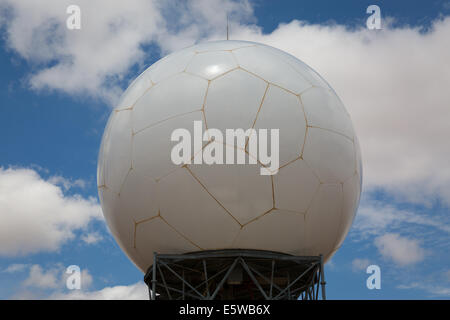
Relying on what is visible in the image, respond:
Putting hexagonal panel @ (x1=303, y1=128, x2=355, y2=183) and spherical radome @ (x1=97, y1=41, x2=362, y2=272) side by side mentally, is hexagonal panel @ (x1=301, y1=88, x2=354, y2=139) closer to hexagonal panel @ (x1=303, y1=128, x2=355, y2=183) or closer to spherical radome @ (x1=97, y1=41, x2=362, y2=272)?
spherical radome @ (x1=97, y1=41, x2=362, y2=272)

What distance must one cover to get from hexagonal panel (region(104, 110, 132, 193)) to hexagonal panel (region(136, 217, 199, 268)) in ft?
3.01

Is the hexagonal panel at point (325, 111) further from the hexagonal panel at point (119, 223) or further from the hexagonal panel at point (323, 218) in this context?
the hexagonal panel at point (119, 223)

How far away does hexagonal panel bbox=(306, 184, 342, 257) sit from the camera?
9.52 metres

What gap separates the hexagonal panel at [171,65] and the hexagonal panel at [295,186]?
2724mm

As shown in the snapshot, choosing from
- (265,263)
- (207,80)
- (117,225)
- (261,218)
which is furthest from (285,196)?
(117,225)

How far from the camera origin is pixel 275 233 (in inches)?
365

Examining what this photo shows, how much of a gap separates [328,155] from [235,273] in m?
2.58

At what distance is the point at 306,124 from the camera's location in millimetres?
9578

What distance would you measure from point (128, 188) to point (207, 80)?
231 cm

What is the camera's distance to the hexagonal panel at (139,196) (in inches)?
369

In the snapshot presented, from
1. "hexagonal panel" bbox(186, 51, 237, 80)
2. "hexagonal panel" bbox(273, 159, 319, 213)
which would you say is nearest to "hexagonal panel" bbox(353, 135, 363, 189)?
"hexagonal panel" bbox(273, 159, 319, 213)

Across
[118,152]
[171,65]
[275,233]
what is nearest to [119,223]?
[118,152]
